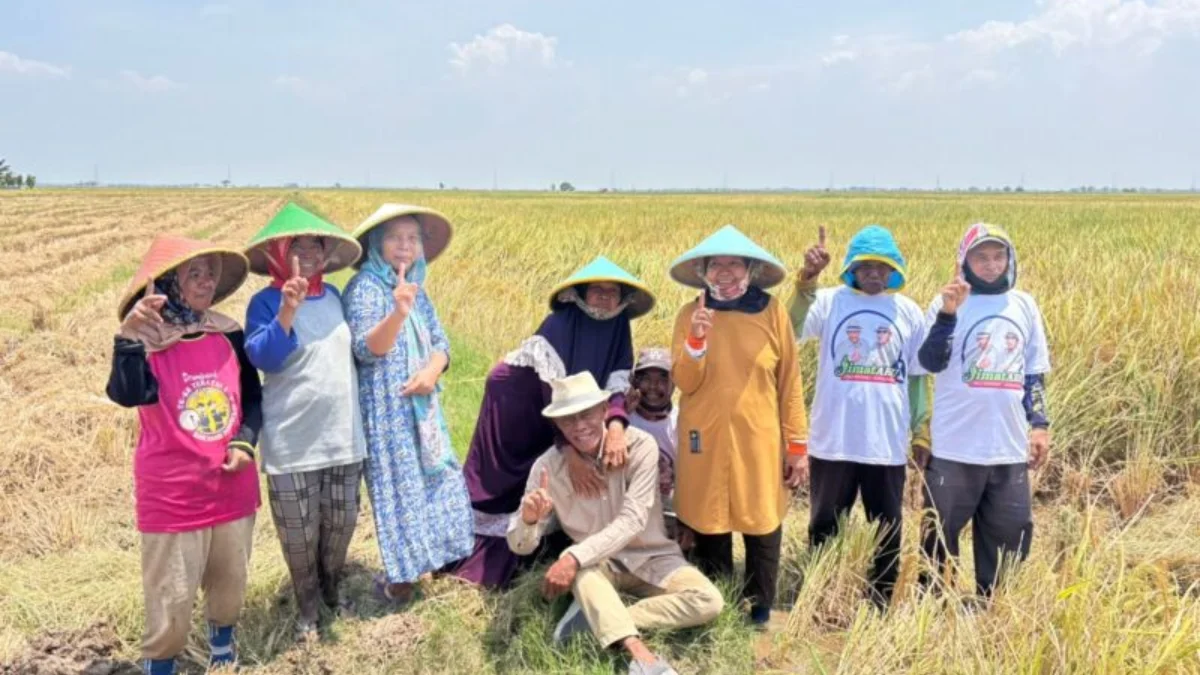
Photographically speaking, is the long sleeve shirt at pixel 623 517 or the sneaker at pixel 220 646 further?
the long sleeve shirt at pixel 623 517

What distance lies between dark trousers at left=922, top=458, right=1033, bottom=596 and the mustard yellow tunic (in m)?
0.60

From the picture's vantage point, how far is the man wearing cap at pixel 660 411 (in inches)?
138

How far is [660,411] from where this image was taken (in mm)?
3570

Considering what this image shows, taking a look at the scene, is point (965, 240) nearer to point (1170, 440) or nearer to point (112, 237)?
point (1170, 440)

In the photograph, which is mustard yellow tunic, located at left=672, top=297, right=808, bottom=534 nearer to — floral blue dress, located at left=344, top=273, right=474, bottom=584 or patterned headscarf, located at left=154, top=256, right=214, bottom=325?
floral blue dress, located at left=344, top=273, right=474, bottom=584

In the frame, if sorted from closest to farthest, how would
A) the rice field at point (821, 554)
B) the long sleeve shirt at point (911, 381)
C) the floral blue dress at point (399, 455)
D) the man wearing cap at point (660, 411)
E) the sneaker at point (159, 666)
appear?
the rice field at point (821, 554) → the sneaker at point (159, 666) → the floral blue dress at point (399, 455) → the long sleeve shirt at point (911, 381) → the man wearing cap at point (660, 411)

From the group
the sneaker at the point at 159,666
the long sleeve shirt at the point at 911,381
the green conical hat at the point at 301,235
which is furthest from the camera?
the long sleeve shirt at the point at 911,381

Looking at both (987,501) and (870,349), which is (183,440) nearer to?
(870,349)

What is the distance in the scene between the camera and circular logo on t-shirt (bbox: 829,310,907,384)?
10.3ft

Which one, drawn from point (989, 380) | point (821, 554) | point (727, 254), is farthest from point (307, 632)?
point (989, 380)

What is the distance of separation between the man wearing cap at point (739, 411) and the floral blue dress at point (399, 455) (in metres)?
0.98

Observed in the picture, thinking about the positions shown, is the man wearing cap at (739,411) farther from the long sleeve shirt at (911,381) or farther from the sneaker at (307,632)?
the sneaker at (307,632)

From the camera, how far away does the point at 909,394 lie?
3.37 metres

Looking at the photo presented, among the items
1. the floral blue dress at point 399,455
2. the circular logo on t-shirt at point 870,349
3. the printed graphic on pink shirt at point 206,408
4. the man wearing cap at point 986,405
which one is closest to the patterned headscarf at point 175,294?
the printed graphic on pink shirt at point 206,408
